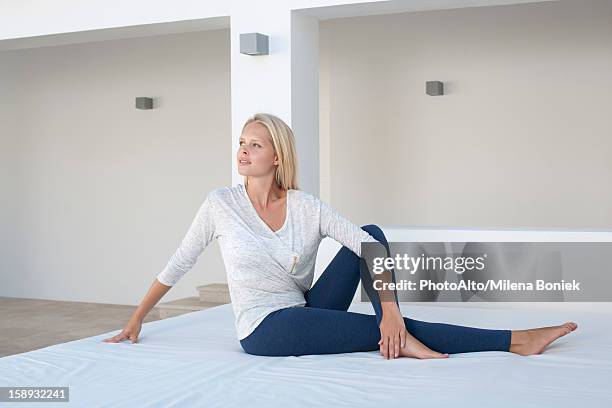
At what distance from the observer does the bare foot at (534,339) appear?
8.13 feet

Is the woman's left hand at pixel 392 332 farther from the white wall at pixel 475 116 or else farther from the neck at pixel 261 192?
the white wall at pixel 475 116

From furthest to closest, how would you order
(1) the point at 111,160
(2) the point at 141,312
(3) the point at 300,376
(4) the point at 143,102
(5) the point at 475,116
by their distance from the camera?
(1) the point at 111,160, (4) the point at 143,102, (5) the point at 475,116, (2) the point at 141,312, (3) the point at 300,376

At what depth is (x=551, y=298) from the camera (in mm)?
3875

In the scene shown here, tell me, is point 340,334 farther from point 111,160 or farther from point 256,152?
point 111,160

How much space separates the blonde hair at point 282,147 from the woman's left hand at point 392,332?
23.7 inches

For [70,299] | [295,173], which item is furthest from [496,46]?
→ [70,299]

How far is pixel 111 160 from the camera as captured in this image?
784 centimetres

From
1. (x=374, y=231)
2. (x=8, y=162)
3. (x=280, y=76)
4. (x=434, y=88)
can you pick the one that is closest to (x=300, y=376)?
(x=374, y=231)

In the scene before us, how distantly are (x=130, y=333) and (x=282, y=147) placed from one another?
32.0 inches

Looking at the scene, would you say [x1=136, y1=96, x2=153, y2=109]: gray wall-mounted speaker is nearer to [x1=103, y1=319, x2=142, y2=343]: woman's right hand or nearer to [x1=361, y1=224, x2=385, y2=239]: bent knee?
[x1=103, y1=319, x2=142, y2=343]: woman's right hand

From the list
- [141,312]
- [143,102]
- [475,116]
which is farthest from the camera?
[143,102]

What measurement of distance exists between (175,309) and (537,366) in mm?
4332

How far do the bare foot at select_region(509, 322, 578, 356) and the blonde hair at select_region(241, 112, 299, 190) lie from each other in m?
0.88

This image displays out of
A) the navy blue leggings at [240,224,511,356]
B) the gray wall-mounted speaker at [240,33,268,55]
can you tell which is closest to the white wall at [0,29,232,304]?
the gray wall-mounted speaker at [240,33,268,55]
